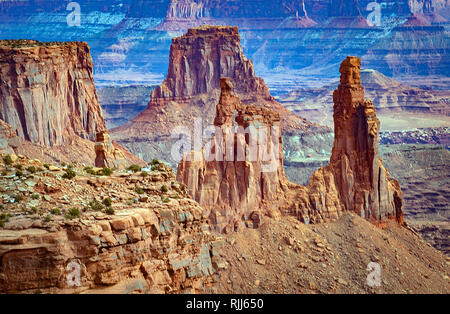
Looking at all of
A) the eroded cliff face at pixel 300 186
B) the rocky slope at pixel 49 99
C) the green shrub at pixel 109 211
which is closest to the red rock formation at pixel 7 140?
the rocky slope at pixel 49 99

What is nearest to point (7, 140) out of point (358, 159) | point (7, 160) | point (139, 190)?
point (358, 159)

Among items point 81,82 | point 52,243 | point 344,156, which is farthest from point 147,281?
point 81,82

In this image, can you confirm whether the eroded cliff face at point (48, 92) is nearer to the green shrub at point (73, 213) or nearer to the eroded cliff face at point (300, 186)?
the eroded cliff face at point (300, 186)

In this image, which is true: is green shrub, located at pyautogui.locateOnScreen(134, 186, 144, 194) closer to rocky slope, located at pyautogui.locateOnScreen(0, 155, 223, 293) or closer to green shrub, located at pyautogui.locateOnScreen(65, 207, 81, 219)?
rocky slope, located at pyautogui.locateOnScreen(0, 155, 223, 293)

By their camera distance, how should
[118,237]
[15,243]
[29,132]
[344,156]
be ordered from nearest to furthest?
[15,243] < [118,237] < [344,156] < [29,132]

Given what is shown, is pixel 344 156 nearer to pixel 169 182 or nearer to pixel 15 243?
pixel 169 182

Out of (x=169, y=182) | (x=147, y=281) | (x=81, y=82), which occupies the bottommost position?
(x=147, y=281)

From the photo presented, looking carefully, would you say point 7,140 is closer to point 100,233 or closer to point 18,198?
point 18,198
